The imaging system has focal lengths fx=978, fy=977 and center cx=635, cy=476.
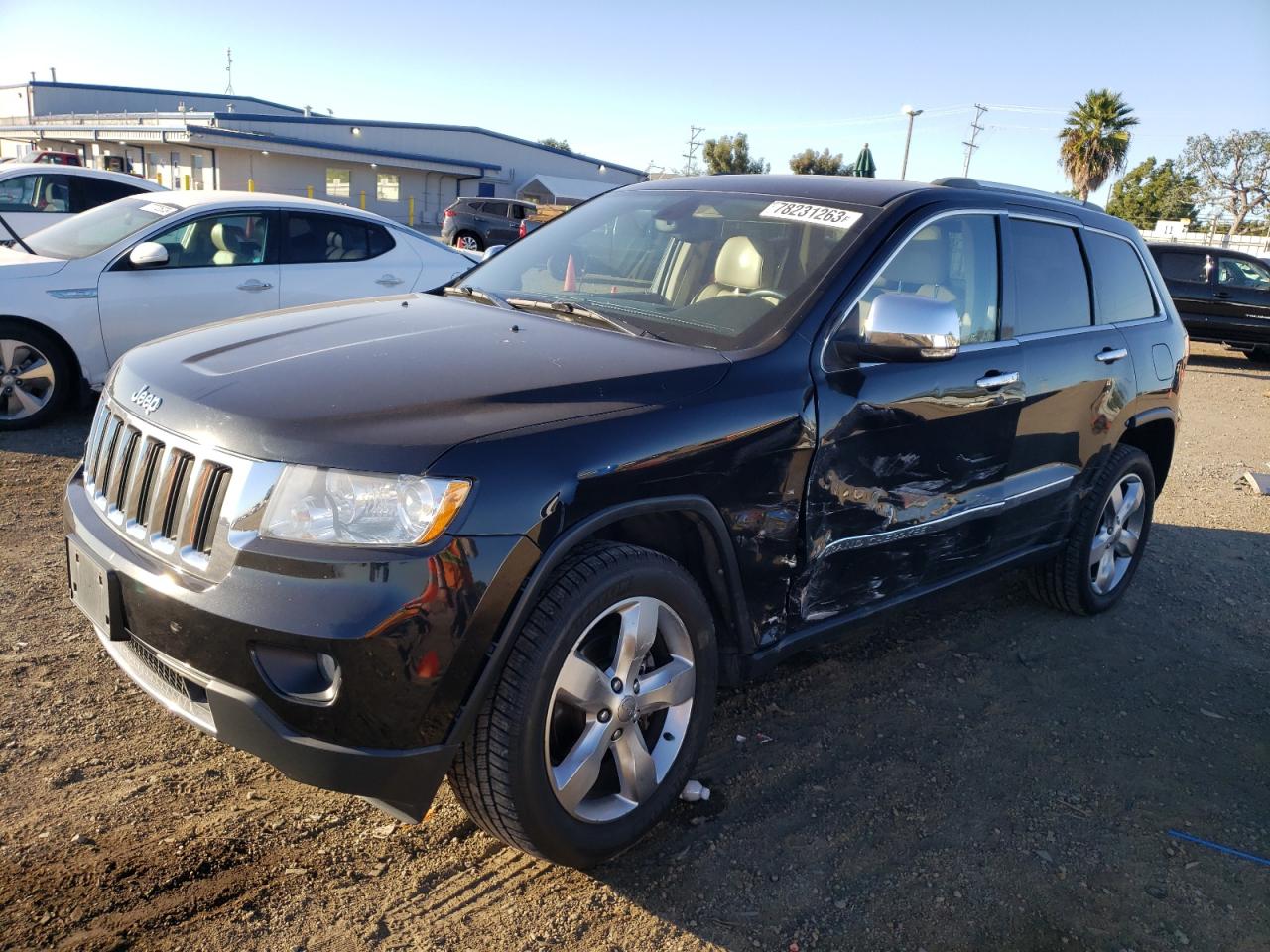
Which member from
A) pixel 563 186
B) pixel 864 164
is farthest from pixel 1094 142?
pixel 864 164

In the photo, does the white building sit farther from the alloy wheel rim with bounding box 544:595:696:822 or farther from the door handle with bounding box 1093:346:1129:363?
the alloy wheel rim with bounding box 544:595:696:822

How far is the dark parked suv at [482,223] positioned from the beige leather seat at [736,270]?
78.5 feet

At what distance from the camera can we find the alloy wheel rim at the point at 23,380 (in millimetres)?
6367

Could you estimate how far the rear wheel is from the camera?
636cm

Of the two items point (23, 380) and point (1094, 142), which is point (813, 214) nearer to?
point (23, 380)

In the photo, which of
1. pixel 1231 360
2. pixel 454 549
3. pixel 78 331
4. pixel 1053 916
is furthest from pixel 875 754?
pixel 1231 360

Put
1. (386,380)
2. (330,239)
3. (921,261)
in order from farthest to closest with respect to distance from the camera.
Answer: (330,239) < (921,261) < (386,380)

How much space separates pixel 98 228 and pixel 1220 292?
15425 mm

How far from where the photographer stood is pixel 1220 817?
3303mm

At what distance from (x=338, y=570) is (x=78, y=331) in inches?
215

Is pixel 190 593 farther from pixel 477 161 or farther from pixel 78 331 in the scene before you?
pixel 477 161

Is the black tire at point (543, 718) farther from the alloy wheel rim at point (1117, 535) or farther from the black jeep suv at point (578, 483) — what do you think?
the alloy wheel rim at point (1117, 535)

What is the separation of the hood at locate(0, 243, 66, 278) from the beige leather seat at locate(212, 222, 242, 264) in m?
0.98

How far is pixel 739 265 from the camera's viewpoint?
3.44m
